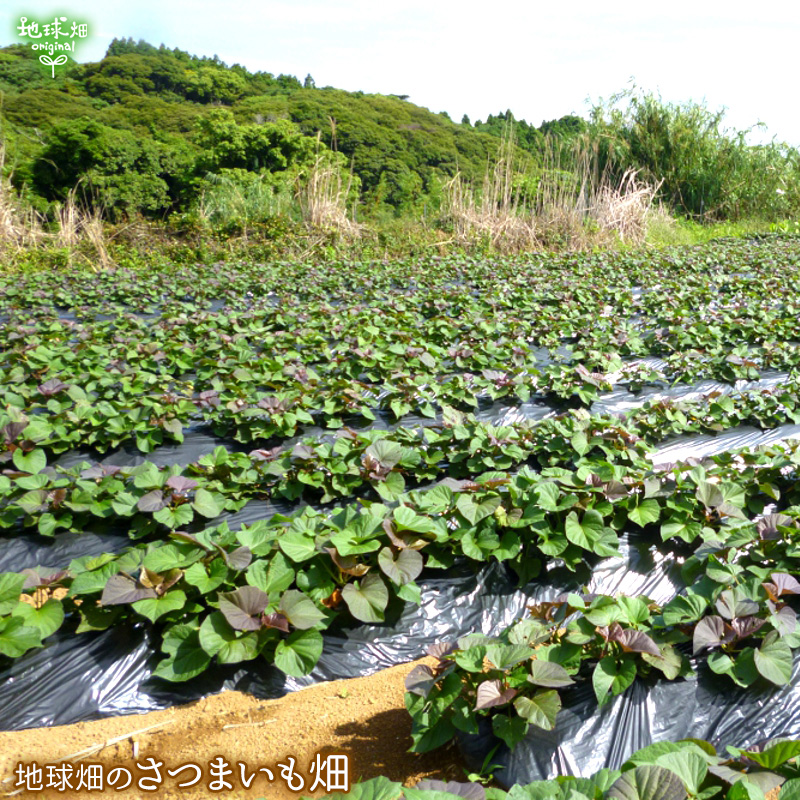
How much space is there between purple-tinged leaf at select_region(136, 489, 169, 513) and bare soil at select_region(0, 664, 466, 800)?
751mm

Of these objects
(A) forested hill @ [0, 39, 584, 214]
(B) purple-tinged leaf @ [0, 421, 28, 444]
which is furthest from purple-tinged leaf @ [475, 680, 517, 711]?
(A) forested hill @ [0, 39, 584, 214]

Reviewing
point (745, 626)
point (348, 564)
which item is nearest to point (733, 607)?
point (745, 626)

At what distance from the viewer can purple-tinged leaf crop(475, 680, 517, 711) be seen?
1.48 m

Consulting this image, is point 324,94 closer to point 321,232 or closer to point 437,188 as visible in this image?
point 437,188

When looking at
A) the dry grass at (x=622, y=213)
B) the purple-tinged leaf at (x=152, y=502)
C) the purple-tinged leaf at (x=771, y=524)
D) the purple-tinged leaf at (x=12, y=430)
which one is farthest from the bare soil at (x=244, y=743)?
the dry grass at (x=622, y=213)

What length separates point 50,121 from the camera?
2117 cm

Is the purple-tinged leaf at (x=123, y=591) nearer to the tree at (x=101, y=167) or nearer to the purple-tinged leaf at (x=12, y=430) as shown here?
the purple-tinged leaf at (x=12, y=430)

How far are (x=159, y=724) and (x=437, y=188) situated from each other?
1534cm

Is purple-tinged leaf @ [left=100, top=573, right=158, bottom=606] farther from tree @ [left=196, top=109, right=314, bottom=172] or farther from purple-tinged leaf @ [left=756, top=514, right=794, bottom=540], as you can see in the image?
tree @ [left=196, top=109, right=314, bottom=172]

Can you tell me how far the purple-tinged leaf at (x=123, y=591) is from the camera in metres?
1.89

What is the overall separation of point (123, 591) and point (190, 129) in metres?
25.1

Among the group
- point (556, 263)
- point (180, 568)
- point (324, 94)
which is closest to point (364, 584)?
point (180, 568)

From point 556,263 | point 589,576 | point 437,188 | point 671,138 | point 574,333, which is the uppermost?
point 671,138

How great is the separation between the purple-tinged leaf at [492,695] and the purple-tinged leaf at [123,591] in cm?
101
